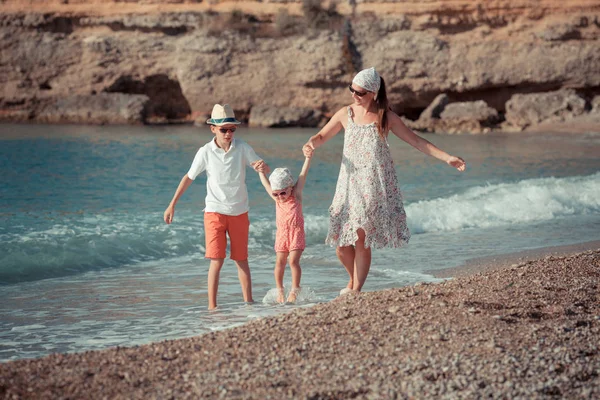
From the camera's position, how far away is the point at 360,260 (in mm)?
6160

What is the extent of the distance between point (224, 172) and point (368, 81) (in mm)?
1269

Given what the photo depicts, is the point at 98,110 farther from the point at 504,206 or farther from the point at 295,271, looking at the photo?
the point at 295,271

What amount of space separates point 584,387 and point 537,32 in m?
30.4

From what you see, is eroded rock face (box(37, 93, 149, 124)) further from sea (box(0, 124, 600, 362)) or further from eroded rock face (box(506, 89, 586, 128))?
eroded rock face (box(506, 89, 586, 128))

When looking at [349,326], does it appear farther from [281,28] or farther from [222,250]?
[281,28]

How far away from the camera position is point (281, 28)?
33.4m

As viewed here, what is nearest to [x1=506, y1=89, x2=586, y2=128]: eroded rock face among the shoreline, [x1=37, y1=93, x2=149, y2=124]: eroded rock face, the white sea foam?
[x1=37, y1=93, x2=149, y2=124]: eroded rock face

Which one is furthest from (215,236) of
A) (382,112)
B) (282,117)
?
(282,117)

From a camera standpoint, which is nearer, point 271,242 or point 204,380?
point 204,380

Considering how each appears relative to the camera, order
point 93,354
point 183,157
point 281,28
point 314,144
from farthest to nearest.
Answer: point 281,28 → point 183,157 → point 314,144 → point 93,354

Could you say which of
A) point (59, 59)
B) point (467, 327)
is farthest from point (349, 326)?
point (59, 59)

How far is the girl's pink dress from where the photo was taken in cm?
636

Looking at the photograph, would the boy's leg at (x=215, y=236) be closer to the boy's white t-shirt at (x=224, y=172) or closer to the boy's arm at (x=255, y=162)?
the boy's white t-shirt at (x=224, y=172)

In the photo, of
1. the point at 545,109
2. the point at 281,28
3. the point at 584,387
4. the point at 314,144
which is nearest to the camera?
the point at 584,387
